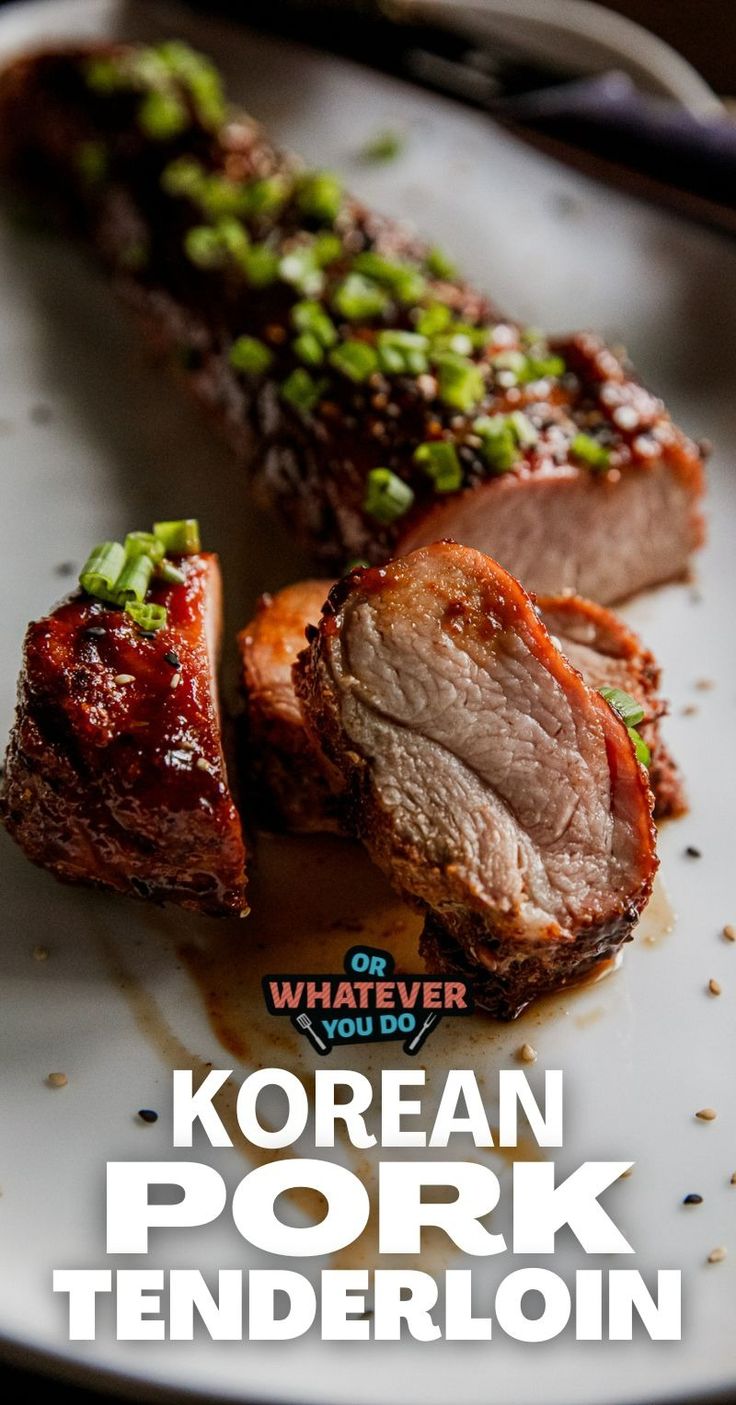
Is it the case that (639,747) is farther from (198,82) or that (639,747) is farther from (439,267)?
(198,82)

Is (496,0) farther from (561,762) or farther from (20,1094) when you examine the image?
(20,1094)

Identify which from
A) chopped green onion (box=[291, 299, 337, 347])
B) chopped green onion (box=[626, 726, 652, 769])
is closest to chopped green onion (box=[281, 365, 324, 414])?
chopped green onion (box=[291, 299, 337, 347])

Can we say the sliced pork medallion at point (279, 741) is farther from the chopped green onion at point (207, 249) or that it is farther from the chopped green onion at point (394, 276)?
the chopped green onion at point (207, 249)

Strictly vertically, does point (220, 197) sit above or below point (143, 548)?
above

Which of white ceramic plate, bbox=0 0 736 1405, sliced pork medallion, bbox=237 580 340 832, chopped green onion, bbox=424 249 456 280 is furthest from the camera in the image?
chopped green onion, bbox=424 249 456 280

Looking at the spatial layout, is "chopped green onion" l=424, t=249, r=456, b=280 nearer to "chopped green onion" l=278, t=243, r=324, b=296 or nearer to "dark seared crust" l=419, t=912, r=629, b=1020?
"chopped green onion" l=278, t=243, r=324, b=296

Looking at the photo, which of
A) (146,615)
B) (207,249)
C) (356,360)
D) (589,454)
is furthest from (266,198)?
(146,615)

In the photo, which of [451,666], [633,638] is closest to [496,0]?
[633,638]
